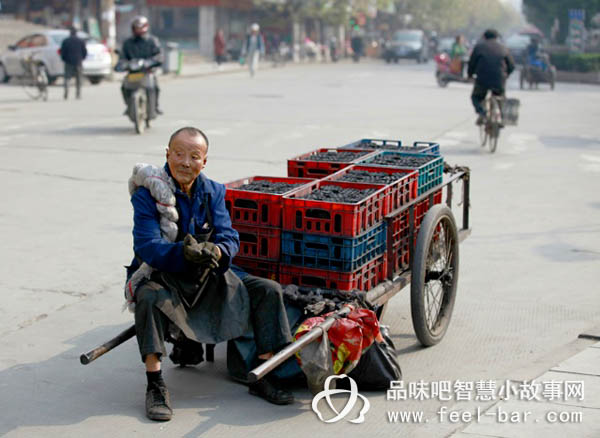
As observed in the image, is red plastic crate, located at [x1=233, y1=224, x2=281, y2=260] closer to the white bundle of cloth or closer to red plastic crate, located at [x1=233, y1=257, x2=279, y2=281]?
red plastic crate, located at [x1=233, y1=257, x2=279, y2=281]

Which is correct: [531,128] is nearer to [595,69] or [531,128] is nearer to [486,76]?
[486,76]

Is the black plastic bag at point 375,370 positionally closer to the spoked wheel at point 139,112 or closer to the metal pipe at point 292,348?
the metal pipe at point 292,348

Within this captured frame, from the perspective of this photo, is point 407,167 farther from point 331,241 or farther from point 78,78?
point 78,78

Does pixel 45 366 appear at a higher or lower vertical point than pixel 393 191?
lower

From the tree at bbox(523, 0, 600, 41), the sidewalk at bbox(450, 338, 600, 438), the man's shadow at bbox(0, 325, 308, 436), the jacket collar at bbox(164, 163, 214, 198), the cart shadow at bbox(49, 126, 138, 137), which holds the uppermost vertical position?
the tree at bbox(523, 0, 600, 41)

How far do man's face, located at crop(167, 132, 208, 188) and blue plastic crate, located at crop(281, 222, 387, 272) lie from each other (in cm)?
65

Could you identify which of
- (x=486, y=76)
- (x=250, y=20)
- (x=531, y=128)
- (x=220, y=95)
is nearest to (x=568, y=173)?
(x=486, y=76)

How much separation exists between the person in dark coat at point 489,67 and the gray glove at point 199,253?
35.6 feet

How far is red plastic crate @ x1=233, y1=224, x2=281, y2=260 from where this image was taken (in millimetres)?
5016

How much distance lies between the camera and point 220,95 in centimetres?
2500

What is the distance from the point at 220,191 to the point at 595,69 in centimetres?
3533

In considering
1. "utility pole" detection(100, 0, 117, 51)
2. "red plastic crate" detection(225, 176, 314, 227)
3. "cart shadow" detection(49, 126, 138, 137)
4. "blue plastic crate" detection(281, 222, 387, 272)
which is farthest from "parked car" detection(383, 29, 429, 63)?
"blue plastic crate" detection(281, 222, 387, 272)

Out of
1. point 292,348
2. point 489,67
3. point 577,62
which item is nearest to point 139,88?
point 489,67

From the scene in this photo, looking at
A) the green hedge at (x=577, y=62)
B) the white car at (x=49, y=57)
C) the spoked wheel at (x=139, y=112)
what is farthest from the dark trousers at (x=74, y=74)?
the green hedge at (x=577, y=62)
